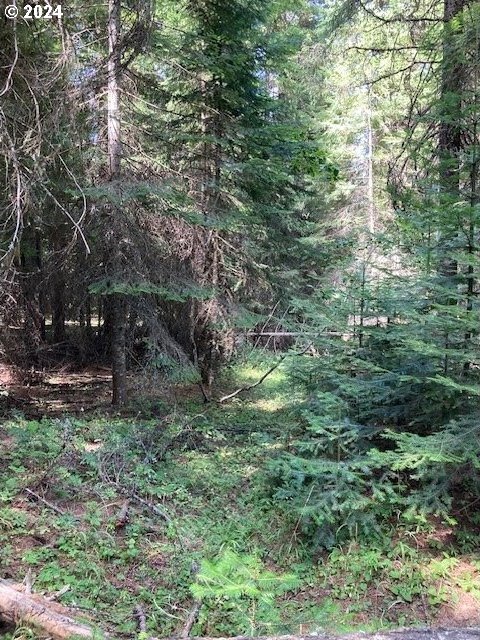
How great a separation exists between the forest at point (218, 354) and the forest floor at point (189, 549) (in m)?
0.03

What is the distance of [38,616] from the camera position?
9.05 ft

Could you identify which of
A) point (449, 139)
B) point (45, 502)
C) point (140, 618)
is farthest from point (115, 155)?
point (140, 618)

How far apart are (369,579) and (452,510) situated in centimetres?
123

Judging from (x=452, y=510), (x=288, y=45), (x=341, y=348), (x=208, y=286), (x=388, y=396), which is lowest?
(x=452, y=510)

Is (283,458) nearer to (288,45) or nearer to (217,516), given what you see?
(217,516)

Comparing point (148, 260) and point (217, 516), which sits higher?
point (148, 260)

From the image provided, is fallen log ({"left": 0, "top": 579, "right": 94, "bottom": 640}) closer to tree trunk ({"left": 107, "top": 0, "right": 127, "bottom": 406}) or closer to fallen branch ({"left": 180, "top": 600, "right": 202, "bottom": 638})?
fallen branch ({"left": 180, "top": 600, "right": 202, "bottom": 638})

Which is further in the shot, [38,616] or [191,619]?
[191,619]

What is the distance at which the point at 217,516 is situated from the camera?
5.41 metres

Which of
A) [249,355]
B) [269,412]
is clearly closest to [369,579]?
[269,412]

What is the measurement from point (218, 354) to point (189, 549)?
6973mm

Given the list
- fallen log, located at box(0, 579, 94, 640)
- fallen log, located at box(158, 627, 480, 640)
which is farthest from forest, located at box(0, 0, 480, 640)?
fallen log, located at box(158, 627, 480, 640)

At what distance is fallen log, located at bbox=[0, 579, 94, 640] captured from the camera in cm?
266

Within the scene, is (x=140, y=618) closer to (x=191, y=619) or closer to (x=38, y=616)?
(x=191, y=619)
